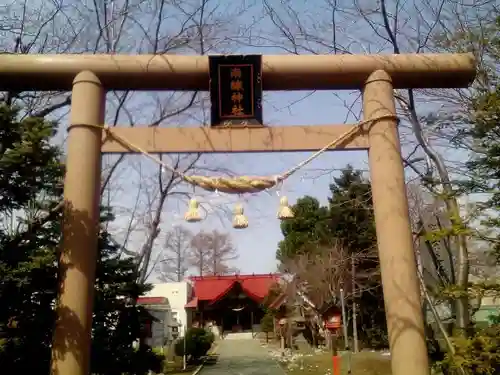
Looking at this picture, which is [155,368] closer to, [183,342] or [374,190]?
[374,190]

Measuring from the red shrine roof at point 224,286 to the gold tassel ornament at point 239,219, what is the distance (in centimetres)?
2863

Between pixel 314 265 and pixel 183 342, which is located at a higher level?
pixel 314 265

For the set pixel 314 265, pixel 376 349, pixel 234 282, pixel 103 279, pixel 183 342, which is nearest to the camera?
pixel 103 279

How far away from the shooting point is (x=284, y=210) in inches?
169

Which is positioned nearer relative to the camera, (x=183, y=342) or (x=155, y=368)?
(x=155, y=368)

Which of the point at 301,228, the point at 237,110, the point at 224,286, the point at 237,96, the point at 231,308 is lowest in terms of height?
the point at 231,308

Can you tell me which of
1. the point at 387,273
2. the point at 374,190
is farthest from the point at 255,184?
the point at 387,273

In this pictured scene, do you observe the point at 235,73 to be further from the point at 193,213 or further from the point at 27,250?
the point at 27,250

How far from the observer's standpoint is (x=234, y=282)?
33406mm

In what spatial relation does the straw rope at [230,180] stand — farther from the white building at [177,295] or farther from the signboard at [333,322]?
the white building at [177,295]

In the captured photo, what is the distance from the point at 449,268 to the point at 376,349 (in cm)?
1572

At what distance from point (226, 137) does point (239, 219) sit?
774 millimetres

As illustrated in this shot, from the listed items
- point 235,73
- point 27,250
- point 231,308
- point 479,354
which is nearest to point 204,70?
point 235,73

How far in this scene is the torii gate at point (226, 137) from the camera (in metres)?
3.80
